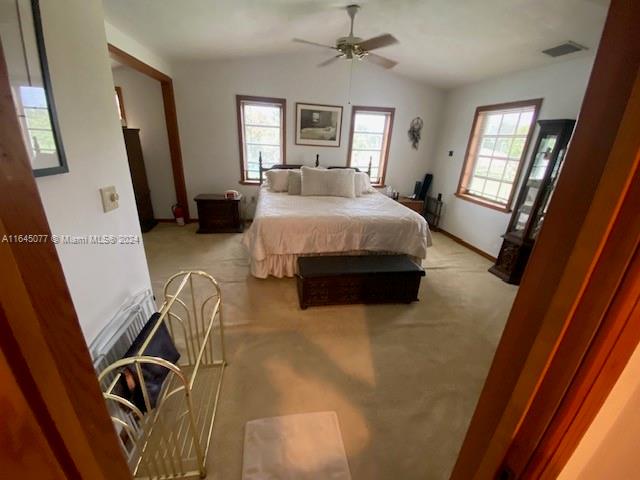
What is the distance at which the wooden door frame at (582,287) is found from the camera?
34 cm

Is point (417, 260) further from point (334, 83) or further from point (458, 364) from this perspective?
point (334, 83)

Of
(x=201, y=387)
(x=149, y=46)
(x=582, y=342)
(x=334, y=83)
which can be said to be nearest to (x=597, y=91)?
(x=582, y=342)

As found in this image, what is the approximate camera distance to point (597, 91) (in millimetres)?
366

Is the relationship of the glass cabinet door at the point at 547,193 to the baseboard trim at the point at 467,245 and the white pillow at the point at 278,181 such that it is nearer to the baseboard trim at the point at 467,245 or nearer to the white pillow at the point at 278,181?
the baseboard trim at the point at 467,245

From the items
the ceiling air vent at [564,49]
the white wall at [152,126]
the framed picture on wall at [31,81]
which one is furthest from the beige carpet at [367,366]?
the ceiling air vent at [564,49]

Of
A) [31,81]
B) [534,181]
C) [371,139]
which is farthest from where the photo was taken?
[371,139]

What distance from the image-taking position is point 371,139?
4.52 metres

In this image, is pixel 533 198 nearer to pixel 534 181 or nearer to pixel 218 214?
pixel 534 181

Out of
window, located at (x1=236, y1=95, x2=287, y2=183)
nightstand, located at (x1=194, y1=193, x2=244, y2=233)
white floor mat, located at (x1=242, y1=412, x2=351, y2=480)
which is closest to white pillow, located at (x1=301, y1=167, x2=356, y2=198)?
window, located at (x1=236, y1=95, x2=287, y2=183)

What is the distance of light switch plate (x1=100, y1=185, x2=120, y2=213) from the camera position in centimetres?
126

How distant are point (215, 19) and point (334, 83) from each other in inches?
81.1

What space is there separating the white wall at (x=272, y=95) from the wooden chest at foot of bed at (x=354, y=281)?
2.50m

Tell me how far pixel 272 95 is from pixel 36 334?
4305 millimetres

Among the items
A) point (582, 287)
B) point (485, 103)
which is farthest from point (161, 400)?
point (485, 103)
